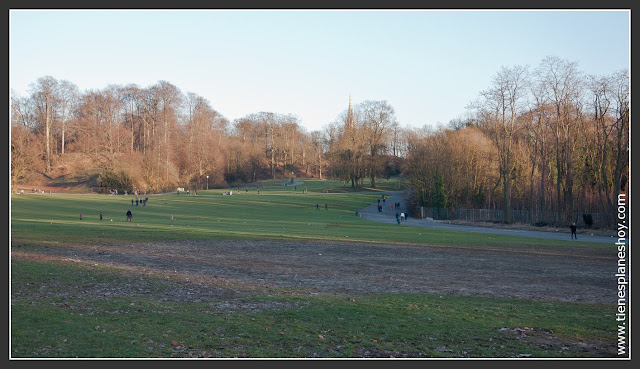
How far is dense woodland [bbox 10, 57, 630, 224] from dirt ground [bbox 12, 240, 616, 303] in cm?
2514

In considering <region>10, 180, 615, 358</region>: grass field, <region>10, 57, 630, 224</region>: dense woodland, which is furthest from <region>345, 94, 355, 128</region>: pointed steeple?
<region>10, 180, 615, 358</region>: grass field

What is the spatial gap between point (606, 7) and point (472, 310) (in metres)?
8.17

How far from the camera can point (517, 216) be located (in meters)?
54.0

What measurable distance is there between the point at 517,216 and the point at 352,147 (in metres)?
43.4

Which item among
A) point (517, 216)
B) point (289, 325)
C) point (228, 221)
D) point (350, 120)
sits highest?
point (350, 120)

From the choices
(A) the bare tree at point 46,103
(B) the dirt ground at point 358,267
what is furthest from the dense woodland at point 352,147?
(B) the dirt ground at point 358,267

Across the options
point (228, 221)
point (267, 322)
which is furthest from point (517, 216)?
point (267, 322)

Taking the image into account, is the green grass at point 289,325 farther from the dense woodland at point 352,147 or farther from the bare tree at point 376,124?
the bare tree at point 376,124

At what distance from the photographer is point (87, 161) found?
307 ft

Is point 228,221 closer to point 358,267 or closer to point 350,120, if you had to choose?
point 358,267

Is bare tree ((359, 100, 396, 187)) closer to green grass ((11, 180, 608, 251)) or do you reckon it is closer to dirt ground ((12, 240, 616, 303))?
green grass ((11, 180, 608, 251))

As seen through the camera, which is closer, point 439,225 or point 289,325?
point 289,325

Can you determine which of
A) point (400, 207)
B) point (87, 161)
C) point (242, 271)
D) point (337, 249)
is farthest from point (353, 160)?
point (242, 271)

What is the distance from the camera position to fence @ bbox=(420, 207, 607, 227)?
153 ft
